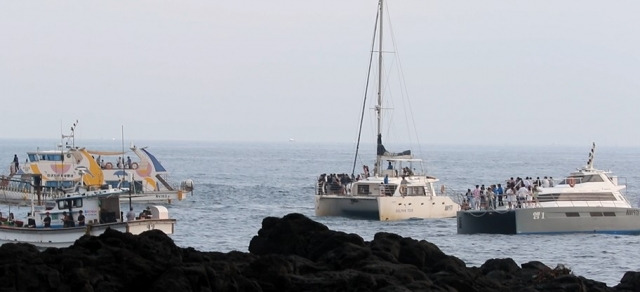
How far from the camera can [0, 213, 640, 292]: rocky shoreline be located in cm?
2009

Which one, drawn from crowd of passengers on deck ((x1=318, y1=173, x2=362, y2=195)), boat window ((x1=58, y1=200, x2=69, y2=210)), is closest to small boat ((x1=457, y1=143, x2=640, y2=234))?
crowd of passengers on deck ((x1=318, y1=173, x2=362, y2=195))

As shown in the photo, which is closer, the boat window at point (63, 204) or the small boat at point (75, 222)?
the small boat at point (75, 222)

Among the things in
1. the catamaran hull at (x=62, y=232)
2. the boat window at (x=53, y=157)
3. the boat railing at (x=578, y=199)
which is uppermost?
the boat window at (x=53, y=157)

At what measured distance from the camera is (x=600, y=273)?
4019cm

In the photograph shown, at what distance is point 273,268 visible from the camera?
71.0 ft

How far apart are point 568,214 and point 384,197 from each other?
9508 mm

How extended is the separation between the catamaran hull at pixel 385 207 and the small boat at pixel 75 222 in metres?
15.9

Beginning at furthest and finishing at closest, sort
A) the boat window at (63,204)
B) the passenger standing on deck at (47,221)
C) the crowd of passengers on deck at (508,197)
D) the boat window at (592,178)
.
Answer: the boat window at (592,178) → the crowd of passengers on deck at (508,197) → the boat window at (63,204) → the passenger standing on deck at (47,221)

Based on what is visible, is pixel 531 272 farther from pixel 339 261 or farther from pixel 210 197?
pixel 210 197

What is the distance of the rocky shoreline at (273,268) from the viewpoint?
20094 millimetres

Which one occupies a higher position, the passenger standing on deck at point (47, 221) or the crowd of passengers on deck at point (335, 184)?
the crowd of passengers on deck at point (335, 184)

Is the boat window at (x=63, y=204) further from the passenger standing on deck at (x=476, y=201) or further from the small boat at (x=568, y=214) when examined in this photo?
the passenger standing on deck at (x=476, y=201)

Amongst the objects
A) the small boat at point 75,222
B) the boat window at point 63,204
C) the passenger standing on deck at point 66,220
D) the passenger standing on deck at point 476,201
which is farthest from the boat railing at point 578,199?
the passenger standing on deck at point 66,220

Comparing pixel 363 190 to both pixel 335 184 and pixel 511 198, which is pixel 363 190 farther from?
pixel 511 198
